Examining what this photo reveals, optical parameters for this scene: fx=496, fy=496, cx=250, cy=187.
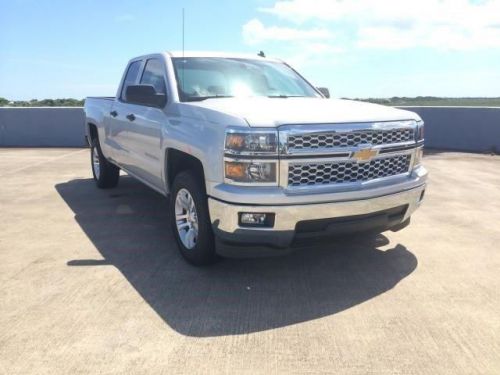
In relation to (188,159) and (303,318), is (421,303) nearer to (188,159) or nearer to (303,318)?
(303,318)

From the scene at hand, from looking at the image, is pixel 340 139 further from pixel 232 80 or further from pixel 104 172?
pixel 104 172

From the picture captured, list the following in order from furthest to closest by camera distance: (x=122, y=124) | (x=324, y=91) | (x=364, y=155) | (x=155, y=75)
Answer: (x=122, y=124) < (x=324, y=91) < (x=155, y=75) < (x=364, y=155)

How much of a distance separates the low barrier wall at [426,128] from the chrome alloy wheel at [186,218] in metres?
10.5

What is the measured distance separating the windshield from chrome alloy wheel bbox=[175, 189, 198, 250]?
92 cm

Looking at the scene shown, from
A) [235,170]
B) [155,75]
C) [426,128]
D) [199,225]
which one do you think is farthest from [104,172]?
[426,128]

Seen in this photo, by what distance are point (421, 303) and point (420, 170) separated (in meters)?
1.32

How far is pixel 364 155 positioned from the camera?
378cm

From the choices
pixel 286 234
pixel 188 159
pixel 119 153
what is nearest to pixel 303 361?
pixel 286 234

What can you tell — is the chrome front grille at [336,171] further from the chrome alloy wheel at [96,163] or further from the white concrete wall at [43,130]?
the white concrete wall at [43,130]

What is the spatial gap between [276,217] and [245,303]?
2.22 feet

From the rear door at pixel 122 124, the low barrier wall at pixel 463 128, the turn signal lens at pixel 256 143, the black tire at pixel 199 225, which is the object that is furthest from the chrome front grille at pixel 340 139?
the low barrier wall at pixel 463 128

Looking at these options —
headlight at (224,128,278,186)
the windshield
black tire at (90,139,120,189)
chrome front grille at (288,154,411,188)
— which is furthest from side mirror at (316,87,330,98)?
black tire at (90,139,120,189)

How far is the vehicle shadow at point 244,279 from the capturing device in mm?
3430

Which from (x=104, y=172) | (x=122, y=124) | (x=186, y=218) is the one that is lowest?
(x=104, y=172)
